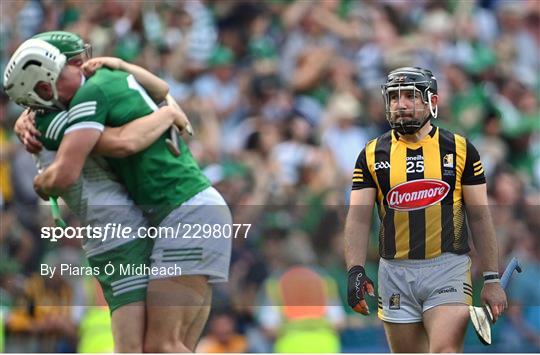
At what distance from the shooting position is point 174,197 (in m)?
6.41

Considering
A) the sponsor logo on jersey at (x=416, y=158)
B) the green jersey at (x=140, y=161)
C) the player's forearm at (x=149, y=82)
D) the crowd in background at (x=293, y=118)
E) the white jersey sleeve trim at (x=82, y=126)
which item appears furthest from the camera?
the crowd in background at (x=293, y=118)

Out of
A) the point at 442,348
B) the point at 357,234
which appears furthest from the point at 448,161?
the point at 442,348

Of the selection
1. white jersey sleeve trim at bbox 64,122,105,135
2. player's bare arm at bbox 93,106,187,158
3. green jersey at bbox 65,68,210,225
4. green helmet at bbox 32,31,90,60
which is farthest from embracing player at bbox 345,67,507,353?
green helmet at bbox 32,31,90,60

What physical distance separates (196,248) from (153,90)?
824 millimetres

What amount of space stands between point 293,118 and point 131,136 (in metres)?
4.84

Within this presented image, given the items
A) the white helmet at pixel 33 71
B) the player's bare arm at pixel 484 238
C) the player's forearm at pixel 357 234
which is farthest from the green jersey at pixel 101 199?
the player's bare arm at pixel 484 238

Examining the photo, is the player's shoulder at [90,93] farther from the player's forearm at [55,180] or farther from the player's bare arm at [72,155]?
the player's forearm at [55,180]

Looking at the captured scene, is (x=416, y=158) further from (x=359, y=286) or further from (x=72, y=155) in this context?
(x=72, y=155)

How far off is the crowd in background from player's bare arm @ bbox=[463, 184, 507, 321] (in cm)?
191

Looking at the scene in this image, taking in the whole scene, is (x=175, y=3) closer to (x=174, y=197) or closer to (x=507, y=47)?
(x=507, y=47)

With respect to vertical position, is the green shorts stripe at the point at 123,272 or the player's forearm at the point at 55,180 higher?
the player's forearm at the point at 55,180

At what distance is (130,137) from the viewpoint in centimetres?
627

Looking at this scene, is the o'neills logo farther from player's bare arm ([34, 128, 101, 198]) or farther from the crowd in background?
the crowd in background

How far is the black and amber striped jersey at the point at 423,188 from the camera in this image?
19.9 ft
